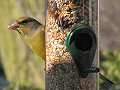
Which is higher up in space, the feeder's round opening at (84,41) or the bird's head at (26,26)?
the bird's head at (26,26)

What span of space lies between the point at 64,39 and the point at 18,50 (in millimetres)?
5775

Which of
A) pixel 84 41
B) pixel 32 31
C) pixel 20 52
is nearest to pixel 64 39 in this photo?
pixel 84 41

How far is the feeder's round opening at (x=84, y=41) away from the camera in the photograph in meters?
5.04

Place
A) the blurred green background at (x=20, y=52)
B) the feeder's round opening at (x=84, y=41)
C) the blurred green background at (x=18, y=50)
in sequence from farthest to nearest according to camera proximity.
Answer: the blurred green background at (x=18, y=50)
the blurred green background at (x=20, y=52)
the feeder's round opening at (x=84, y=41)

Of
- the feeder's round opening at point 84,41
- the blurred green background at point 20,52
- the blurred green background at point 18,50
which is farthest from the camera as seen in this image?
the blurred green background at point 18,50

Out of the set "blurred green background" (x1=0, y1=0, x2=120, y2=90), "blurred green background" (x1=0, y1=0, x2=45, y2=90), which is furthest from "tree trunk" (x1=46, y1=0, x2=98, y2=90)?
"blurred green background" (x1=0, y1=0, x2=45, y2=90)

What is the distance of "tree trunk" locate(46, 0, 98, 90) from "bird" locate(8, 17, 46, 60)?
0.21ft

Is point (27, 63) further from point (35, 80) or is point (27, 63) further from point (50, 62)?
point (50, 62)

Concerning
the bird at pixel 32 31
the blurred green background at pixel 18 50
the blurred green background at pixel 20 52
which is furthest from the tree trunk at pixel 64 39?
the blurred green background at pixel 18 50

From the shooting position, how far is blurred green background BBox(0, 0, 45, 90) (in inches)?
400

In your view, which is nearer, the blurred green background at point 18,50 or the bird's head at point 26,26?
the bird's head at point 26,26

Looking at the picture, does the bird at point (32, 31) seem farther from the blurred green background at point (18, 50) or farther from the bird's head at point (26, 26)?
the blurred green background at point (18, 50)

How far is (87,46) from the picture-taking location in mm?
5043

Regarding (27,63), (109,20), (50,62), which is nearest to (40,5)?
(27,63)
